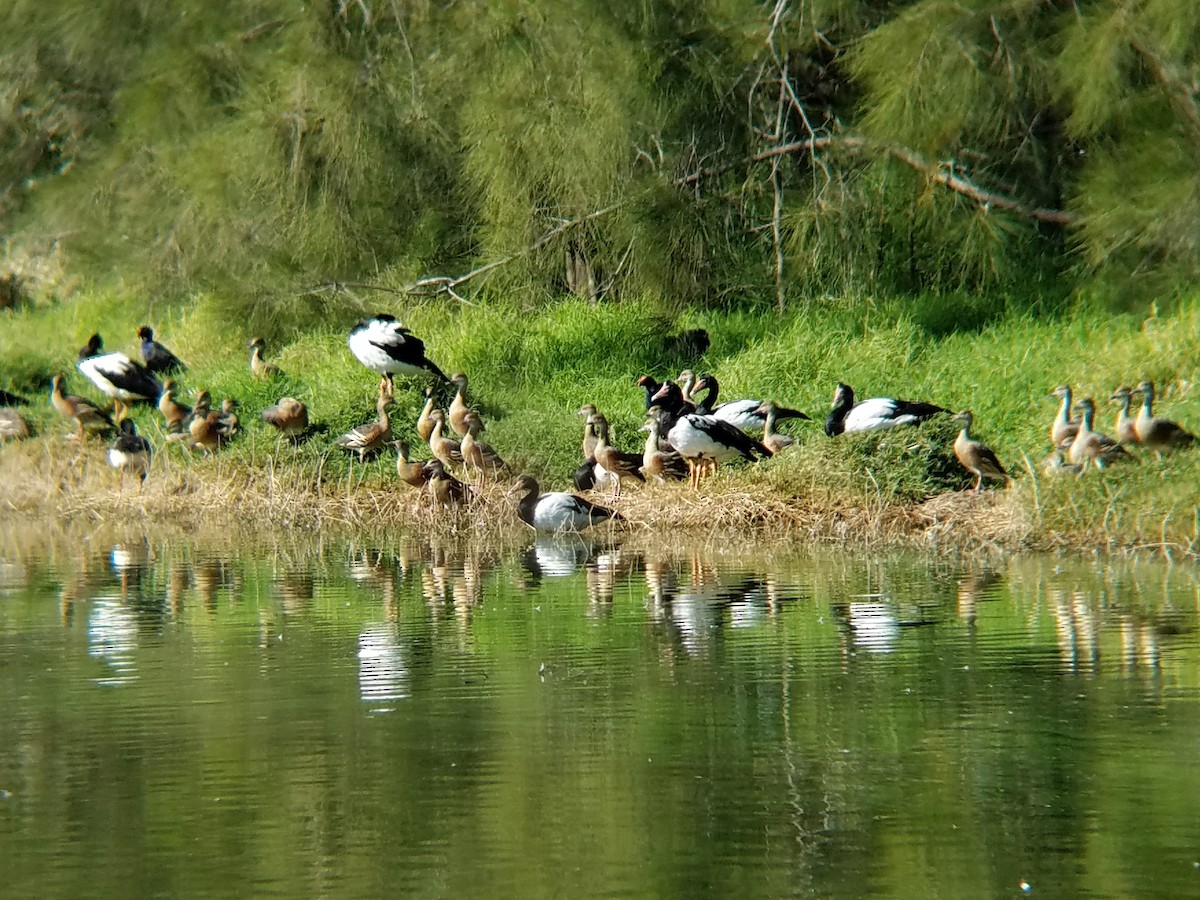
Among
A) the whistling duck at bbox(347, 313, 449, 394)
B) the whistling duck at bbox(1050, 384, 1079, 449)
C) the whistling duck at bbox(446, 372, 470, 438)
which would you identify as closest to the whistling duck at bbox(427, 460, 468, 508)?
the whistling duck at bbox(446, 372, 470, 438)

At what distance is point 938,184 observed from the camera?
50.7 feet

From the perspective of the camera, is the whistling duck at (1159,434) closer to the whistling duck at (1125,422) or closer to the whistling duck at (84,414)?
the whistling duck at (1125,422)

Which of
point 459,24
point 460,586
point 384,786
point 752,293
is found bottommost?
point 384,786

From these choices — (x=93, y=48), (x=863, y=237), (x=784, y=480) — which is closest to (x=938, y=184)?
(x=863, y=237)

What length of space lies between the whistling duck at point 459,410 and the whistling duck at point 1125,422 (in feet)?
16.6

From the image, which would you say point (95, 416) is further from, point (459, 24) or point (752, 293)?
point (752, 293)

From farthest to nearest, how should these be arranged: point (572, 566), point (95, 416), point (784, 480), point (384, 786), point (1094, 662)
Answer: point (95, 416), point (784, 480), point (572, 566), point (1094, 662), point (384, 786)

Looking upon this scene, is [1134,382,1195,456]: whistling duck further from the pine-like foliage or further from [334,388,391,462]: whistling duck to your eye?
[334,388,391,462]: whistling duck

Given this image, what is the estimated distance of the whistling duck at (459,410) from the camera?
14.8 meters

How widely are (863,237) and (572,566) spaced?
→ 560 cm

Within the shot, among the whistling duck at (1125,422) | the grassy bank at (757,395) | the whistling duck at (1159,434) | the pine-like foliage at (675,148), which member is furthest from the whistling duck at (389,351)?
the whistling duck at (1159,434)

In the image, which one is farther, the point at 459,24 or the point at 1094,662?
the point at 459,24

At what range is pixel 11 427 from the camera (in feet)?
56.3

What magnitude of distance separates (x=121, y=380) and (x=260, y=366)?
1443 mm
